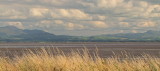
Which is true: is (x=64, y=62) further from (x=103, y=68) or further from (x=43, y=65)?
(x=103, y=68)

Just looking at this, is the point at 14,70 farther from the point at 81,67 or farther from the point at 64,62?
the point at 81,67

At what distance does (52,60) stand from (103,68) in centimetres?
300

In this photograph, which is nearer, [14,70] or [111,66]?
[111,66]

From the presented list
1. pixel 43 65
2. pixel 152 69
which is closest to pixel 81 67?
pixel 43 65

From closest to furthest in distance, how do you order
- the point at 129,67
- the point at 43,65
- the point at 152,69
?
the point at 152,69
the point at 129,67
the point at 43,65

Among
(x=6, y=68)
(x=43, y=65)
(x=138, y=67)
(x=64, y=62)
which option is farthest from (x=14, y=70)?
(x=138, y=67)

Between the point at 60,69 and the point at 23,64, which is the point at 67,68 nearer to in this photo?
the point at 60,69

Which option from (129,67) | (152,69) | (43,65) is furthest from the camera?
(43,65)

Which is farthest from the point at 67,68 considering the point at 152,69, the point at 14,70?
the point at 152,69

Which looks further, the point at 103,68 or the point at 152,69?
the point at 103,68

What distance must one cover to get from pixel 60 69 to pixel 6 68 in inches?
108

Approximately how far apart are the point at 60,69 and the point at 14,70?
228 cm

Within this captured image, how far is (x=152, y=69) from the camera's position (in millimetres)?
13359

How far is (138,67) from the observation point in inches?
550
